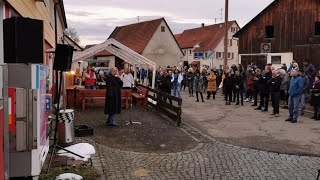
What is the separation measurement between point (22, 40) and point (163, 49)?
179ft

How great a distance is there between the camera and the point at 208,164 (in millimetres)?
7734

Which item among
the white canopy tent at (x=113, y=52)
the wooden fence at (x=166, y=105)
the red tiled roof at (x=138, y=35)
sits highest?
the red tiled roof at (x=138, y=35)

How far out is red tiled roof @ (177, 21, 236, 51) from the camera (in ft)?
210

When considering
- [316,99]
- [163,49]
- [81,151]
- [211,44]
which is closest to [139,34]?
[163,49]

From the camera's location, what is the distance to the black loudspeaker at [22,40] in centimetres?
546

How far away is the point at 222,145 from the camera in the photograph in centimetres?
959

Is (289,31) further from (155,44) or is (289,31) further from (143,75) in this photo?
(155,44)

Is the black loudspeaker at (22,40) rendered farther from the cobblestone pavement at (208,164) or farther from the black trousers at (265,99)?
the black trousers at (265,99)

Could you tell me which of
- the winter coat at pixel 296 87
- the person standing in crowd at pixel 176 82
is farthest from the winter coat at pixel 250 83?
the winter coat at pixel 296 87

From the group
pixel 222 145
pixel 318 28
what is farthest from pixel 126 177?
pixel 318 28

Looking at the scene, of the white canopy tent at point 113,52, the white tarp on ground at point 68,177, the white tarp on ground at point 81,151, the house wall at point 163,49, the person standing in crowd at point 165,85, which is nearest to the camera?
the white tarp on ground at point 68,177

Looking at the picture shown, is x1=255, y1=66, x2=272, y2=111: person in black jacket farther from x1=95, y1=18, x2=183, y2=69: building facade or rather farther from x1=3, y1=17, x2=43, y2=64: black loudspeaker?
x1=95, y1=18, x2=183, y2=69: building facade

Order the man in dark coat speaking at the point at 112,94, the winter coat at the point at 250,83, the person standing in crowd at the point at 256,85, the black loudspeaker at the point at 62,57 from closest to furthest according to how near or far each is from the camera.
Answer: the black loudspeaker at the point at 62,57
the man in dark coat speaking at the point at 112,94
the person standing in crowd at the point at 256,85
the winter coat at the point at 250,83

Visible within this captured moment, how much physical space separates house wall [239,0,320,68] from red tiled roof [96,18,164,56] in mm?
26016
